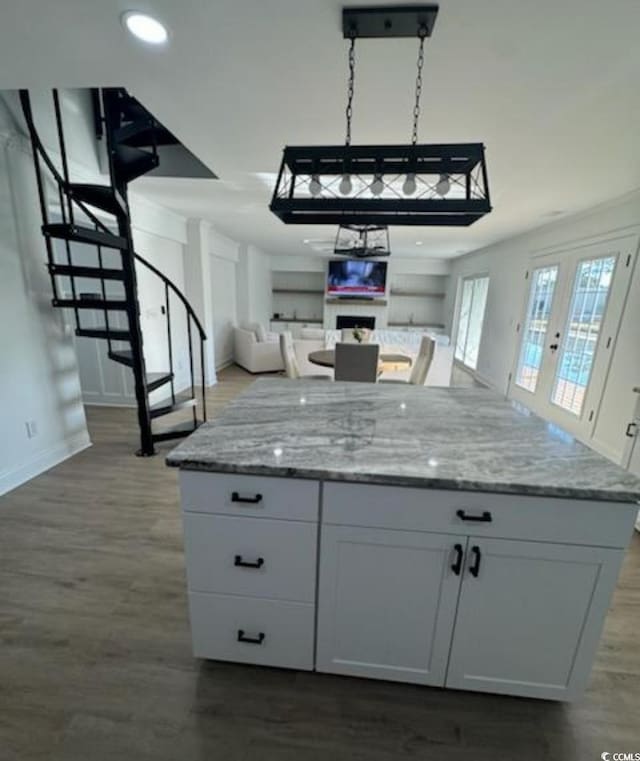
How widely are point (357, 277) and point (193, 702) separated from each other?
8556 mm

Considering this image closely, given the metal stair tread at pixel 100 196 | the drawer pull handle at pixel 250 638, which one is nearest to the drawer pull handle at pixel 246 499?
the drawer pull handle at pixel 250 638

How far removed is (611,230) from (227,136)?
3.61 meters

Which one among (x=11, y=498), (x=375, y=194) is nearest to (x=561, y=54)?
(x=375, y=194)

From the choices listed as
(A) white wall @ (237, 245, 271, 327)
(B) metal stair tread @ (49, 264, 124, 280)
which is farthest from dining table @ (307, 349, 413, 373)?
(A) white wall @ (237, 245, 271, 327)

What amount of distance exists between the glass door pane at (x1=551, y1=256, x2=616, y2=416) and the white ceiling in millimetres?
1214

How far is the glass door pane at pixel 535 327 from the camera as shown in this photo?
4426 mm

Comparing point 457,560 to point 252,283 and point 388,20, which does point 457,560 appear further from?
point 252,283

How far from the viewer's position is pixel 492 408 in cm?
175

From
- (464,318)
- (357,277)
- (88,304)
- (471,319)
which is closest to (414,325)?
(464,318)

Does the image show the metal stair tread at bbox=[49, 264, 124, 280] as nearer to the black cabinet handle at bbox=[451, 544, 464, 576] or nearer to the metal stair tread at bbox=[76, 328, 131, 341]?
the metal stair tread at bbox=[76, 328, 131, 341]

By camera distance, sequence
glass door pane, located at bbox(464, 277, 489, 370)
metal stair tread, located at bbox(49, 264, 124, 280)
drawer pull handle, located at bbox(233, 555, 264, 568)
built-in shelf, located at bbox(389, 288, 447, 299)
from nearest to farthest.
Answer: drawer pull handle, located at bbox(233, 555, 264, 568) → metal stair tread, located at bbox(49, 264, 124, 280) → glass door pane, located at bbox(464, 277, 489, 370) → built-in shelf, located at bbox(389, 288, 447, 299)

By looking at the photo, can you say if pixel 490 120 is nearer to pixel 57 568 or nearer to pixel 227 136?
pixel 227 136

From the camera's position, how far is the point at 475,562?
44.5 inches

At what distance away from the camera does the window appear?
6887mm
